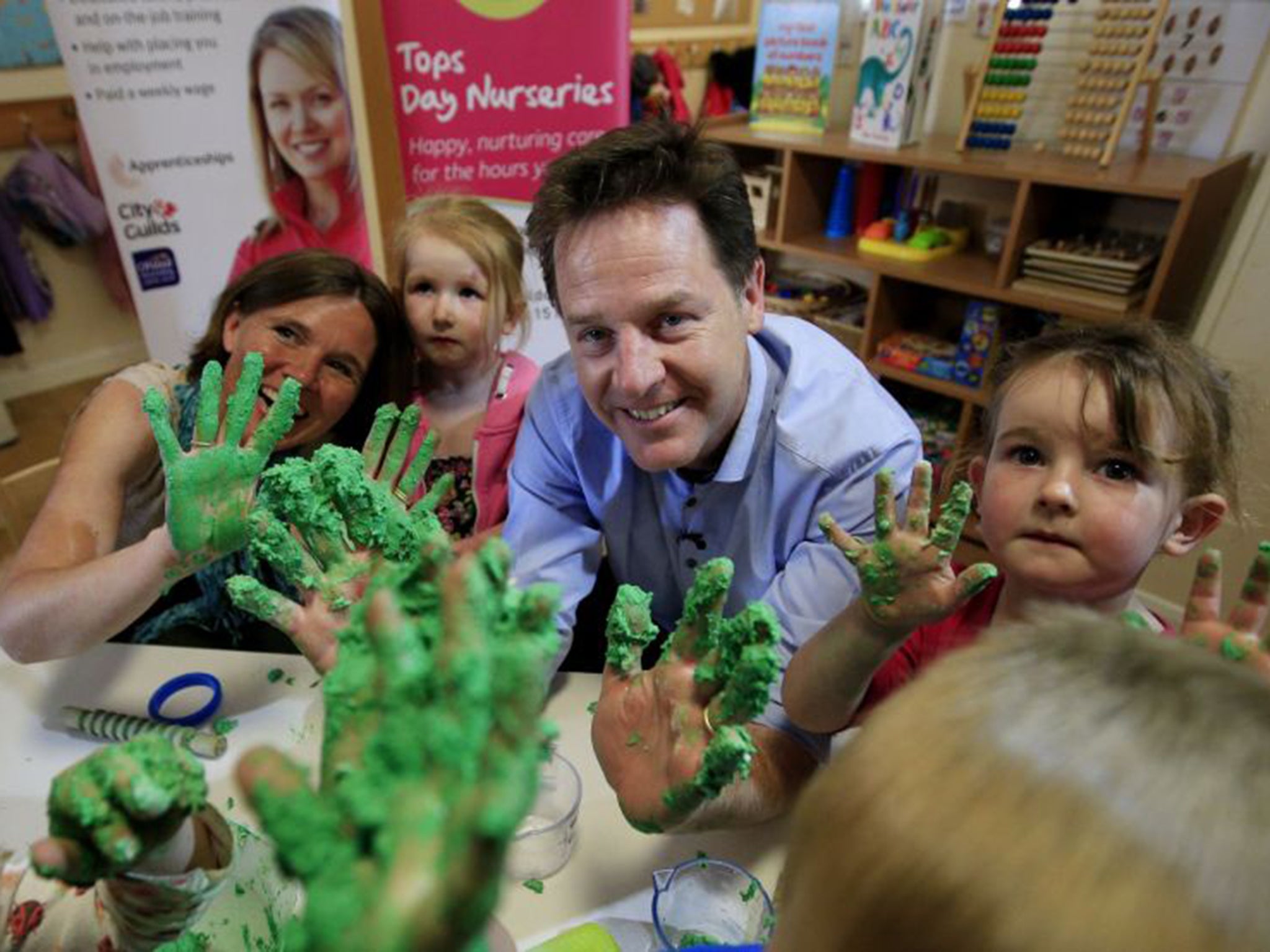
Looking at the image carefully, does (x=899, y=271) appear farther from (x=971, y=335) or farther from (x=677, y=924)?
(x=677, y=924)

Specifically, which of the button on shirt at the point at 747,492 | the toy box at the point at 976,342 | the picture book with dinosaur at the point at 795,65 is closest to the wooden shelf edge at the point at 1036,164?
the picture book with dinosaur at the point at 795,65

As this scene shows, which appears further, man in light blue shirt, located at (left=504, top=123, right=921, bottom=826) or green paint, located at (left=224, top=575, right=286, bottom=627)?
man in light blue shirt, located at (left=504, top=123, right=921, bottom=826)

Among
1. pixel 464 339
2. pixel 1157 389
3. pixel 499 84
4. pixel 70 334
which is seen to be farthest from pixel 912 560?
pixel 70 334

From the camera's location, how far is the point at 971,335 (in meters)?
2.62

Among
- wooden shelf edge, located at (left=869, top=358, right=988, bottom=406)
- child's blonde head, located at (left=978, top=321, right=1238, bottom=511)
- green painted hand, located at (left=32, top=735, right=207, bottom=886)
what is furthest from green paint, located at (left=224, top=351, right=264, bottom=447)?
wooden shelf edge, located at (left=869, top=358, right=988, bottom=406)

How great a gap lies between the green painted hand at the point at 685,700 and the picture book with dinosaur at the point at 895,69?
2340 millimetres

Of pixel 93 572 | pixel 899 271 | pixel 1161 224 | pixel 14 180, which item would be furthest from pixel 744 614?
pixel 14 180

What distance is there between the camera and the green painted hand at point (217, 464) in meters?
0.96

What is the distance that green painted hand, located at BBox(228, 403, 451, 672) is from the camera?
0.84m

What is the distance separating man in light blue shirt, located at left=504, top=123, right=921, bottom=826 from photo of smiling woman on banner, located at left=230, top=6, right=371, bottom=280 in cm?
142

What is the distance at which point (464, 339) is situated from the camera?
5.42ft

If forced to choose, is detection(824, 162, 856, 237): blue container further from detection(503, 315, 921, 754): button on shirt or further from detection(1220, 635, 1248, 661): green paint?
detection(1220, 635, 1248, 661): green paint

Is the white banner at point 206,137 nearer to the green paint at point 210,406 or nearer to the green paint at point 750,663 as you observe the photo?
the green paint at point 210,406

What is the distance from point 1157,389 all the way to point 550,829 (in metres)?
Answer: 0.88
